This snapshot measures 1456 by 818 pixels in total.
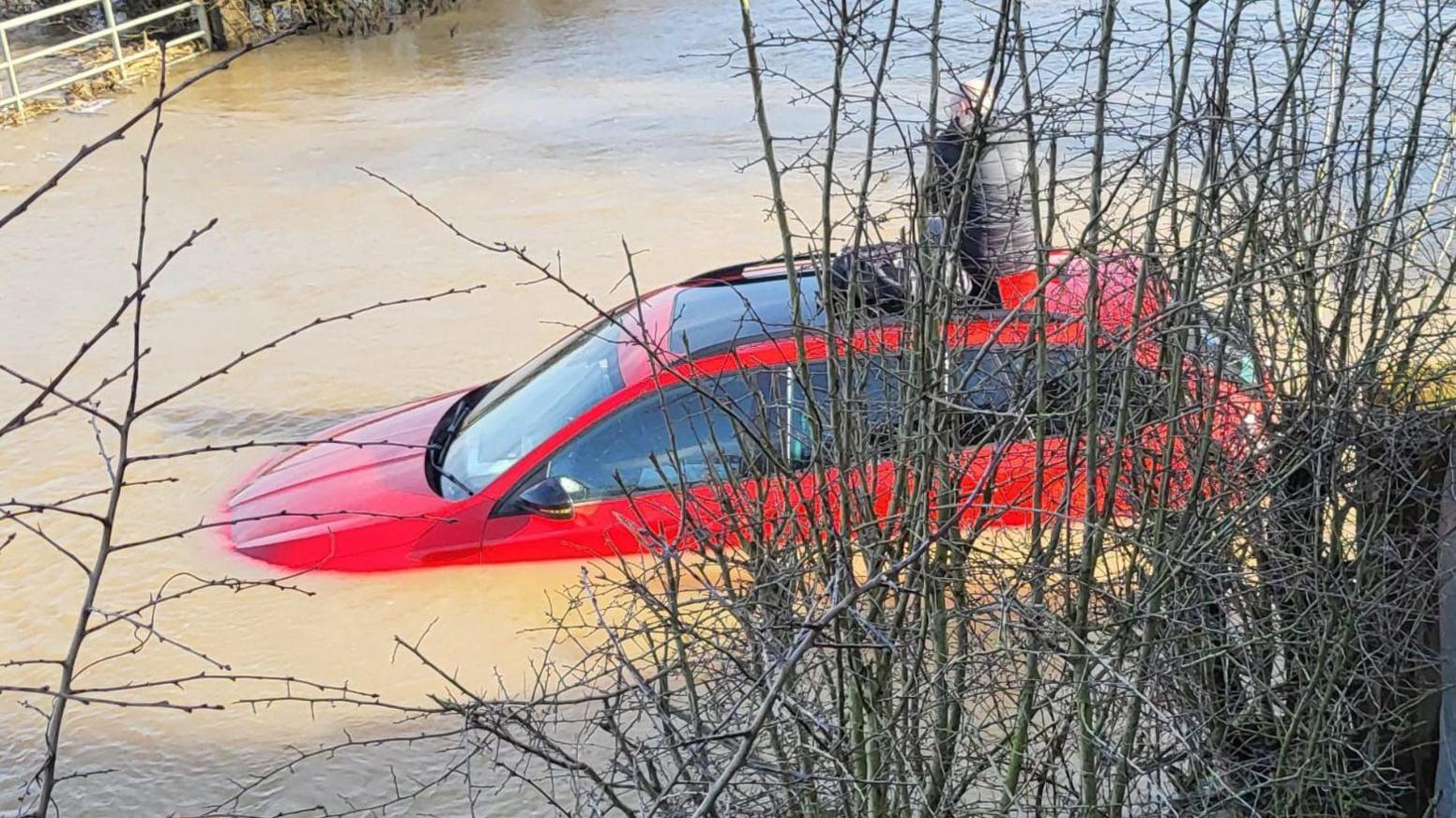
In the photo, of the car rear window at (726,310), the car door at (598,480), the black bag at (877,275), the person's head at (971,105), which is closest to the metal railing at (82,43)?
the car rear window at (726,310)

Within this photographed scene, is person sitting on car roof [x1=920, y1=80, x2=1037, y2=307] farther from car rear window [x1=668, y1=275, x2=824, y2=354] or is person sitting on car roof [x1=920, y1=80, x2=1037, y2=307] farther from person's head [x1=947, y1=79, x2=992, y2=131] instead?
car rear window [x1=668, y1=275, x2=824, y2=354]

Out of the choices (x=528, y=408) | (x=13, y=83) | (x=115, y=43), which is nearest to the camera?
(x=528, y=408)

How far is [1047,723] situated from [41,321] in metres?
9.00

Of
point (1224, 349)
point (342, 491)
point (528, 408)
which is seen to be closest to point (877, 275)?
point (1224, 349)

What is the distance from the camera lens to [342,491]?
625 cm

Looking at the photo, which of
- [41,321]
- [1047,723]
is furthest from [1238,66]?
[41,321]

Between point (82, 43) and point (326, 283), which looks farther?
point (82, 43)

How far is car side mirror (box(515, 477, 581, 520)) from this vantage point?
5777 millimetres

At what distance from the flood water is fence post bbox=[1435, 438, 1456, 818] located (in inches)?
A: 121

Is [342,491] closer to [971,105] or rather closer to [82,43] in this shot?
[971,105]

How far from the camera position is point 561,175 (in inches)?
523

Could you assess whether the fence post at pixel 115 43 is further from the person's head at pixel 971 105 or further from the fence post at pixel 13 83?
the person's head at pixel 971 105

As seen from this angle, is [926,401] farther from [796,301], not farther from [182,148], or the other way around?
[182,148]

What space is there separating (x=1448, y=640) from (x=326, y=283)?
28.7 feet
